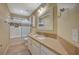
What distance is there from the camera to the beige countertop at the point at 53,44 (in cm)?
144

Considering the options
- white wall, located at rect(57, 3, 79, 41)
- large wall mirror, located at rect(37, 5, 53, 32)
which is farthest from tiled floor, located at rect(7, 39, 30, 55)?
white wall, located at rect(57, 3, 79, 41)

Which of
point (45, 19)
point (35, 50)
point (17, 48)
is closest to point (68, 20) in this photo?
point (45, 19)

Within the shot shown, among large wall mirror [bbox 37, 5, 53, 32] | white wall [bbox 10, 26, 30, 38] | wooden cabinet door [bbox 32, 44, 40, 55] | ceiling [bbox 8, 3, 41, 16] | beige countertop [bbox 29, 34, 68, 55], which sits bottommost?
wooden cabinet door [bbox 32, 44, 40, 55]

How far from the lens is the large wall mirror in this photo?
1.53 metres

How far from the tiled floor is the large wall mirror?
0.28 metres

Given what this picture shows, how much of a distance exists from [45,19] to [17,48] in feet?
1.64

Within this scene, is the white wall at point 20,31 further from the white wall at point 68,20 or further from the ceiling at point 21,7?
the white wall at point 68,20

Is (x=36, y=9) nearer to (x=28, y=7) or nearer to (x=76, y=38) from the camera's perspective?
(x=28, y=7)

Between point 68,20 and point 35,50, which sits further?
point 35,50

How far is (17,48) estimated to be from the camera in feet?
5.08

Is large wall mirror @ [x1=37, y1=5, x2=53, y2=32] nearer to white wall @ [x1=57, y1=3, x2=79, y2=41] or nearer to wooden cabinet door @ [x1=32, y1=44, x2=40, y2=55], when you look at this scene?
white wall @ [x1=57, y1=3, x2=79, y2=41]

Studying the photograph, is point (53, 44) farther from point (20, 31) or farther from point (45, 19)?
point (20, 31)

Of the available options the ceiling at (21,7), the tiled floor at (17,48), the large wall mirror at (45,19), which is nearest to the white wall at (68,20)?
the large wall mirror at (45,19)

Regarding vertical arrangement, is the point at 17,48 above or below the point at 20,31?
below
